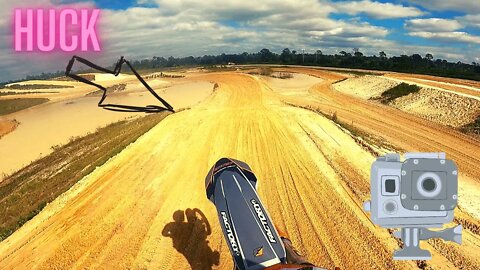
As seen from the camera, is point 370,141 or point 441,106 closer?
point 370,141

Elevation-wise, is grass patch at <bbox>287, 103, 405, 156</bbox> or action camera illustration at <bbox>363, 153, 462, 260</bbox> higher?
action camera illustration at <bbox>363, 153, 462, 260</bbox>

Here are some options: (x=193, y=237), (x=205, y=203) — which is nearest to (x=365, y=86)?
(x=205, y=203)

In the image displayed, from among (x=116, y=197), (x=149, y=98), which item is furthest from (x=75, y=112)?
(x=116, y=197)

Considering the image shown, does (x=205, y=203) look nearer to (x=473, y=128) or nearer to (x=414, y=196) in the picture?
(x=414, y=196)

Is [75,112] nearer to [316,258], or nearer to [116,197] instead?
[116,197]

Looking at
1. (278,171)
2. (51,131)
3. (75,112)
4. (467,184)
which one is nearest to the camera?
(278,171)

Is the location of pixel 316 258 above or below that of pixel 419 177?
below

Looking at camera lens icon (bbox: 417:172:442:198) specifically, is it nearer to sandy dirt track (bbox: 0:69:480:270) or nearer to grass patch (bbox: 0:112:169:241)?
sandy dirt track (bbox: 0:69:480:270)

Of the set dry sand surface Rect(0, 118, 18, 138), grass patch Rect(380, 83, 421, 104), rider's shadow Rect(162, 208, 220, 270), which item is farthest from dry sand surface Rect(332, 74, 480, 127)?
dry sand surface Rect(0, 118, 18, 138)
